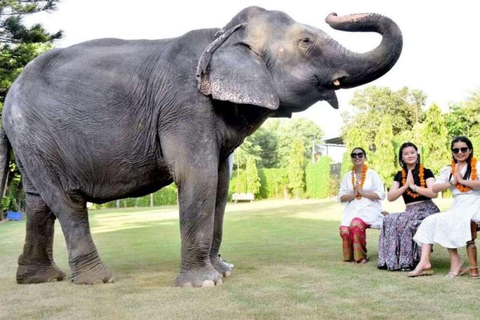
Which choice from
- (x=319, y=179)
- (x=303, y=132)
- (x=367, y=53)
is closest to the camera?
(x=367, y=53)

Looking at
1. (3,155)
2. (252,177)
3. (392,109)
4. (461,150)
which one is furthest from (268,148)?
(461,150)

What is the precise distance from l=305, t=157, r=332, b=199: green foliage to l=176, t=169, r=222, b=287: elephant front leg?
2987 centimetres

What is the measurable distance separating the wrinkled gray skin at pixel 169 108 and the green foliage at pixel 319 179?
29.7 metres

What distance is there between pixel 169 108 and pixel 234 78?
2.10 ft

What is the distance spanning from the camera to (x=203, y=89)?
484cm

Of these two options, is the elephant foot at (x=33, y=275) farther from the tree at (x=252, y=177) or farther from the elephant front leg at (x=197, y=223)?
the tree at (x=252, y=177)

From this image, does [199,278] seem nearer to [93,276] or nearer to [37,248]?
[93,276]

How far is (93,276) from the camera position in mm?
5039

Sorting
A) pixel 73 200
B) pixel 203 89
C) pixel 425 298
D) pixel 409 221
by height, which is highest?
pixel 203 89

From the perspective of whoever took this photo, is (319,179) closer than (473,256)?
No

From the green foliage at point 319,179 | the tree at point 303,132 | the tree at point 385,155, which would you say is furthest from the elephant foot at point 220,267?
the tree at point 303,132

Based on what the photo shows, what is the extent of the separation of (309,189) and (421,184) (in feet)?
102

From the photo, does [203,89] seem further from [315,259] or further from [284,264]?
[315,259]

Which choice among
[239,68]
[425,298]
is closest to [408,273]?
[425,298]
